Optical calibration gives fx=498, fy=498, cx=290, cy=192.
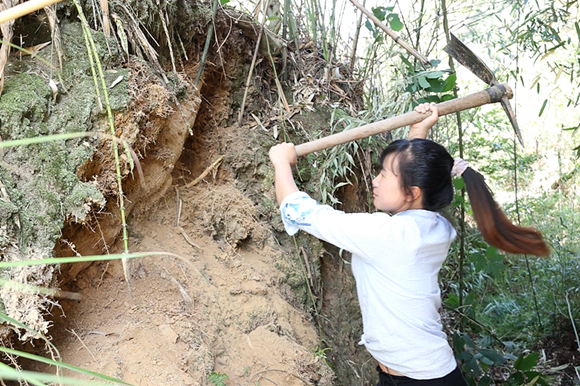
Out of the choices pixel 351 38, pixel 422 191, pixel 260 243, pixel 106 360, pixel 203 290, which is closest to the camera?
pixel 106 360

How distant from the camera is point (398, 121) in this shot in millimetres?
2164

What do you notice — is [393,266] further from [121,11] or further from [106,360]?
[121,11]

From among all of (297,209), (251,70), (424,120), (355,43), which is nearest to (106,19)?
(251,70)

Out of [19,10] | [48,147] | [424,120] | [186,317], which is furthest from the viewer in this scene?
[424,120]

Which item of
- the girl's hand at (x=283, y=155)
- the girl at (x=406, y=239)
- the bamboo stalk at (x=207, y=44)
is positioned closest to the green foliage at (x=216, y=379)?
the girl at (x=406, y=239)

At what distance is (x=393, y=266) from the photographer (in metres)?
1.92

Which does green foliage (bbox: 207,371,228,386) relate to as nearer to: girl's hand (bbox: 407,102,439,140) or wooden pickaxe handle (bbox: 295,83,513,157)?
wooden pickaxe handle (bbox: 295,83,513,157)

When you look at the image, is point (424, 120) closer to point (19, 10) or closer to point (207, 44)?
point (207, 44)

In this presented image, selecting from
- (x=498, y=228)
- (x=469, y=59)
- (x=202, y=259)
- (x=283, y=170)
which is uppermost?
(x=469, y=59)

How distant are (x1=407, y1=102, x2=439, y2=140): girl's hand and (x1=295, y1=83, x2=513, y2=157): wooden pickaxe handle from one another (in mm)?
21

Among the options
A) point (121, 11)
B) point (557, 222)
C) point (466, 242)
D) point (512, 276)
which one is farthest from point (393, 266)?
point (557, 222)

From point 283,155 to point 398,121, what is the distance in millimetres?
529

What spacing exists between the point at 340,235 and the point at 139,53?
116cm

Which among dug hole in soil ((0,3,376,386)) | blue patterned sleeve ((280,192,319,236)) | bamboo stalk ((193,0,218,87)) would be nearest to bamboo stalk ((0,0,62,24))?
dug hole in soil ((0,3,376,386))
